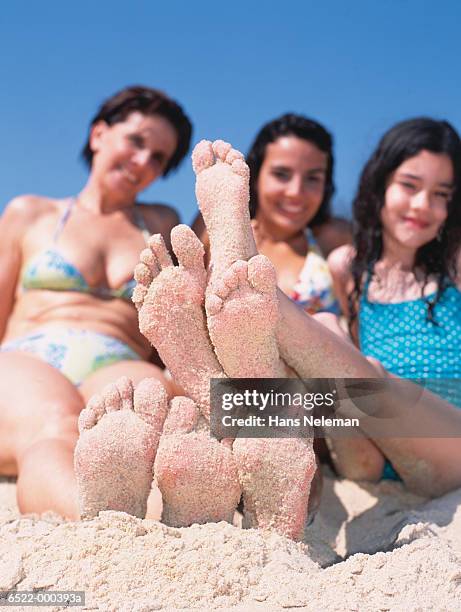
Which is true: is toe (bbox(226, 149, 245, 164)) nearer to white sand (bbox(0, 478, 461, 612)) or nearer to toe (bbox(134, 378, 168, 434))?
toe (bbox(134, 378, 168, 434))

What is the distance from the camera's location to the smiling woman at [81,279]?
1600 mm

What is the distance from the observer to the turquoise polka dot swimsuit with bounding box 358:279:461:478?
1.96 metres

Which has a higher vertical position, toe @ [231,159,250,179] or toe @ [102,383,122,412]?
toe @ [231,159,250,179]

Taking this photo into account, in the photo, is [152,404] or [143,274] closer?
[152,404]

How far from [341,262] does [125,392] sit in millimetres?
1264

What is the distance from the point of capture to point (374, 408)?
1454 mm

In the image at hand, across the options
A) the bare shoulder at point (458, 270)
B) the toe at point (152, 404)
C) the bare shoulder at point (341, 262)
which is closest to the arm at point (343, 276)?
the bare shoulder at point (341, 262)

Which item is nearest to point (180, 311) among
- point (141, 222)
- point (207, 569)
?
point (207, 569)

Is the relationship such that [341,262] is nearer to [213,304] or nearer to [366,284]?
[366,284]

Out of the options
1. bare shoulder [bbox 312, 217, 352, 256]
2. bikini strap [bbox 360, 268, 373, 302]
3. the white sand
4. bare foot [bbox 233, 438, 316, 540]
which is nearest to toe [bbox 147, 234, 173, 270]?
bare foot [bbox 233, 438, 316, 540]

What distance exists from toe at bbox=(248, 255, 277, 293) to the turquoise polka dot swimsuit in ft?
2.95

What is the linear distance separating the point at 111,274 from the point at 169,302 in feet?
3.52

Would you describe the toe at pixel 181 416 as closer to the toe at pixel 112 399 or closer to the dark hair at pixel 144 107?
the toe at pixel 112 399

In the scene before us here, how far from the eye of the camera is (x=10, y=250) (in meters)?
2.33
